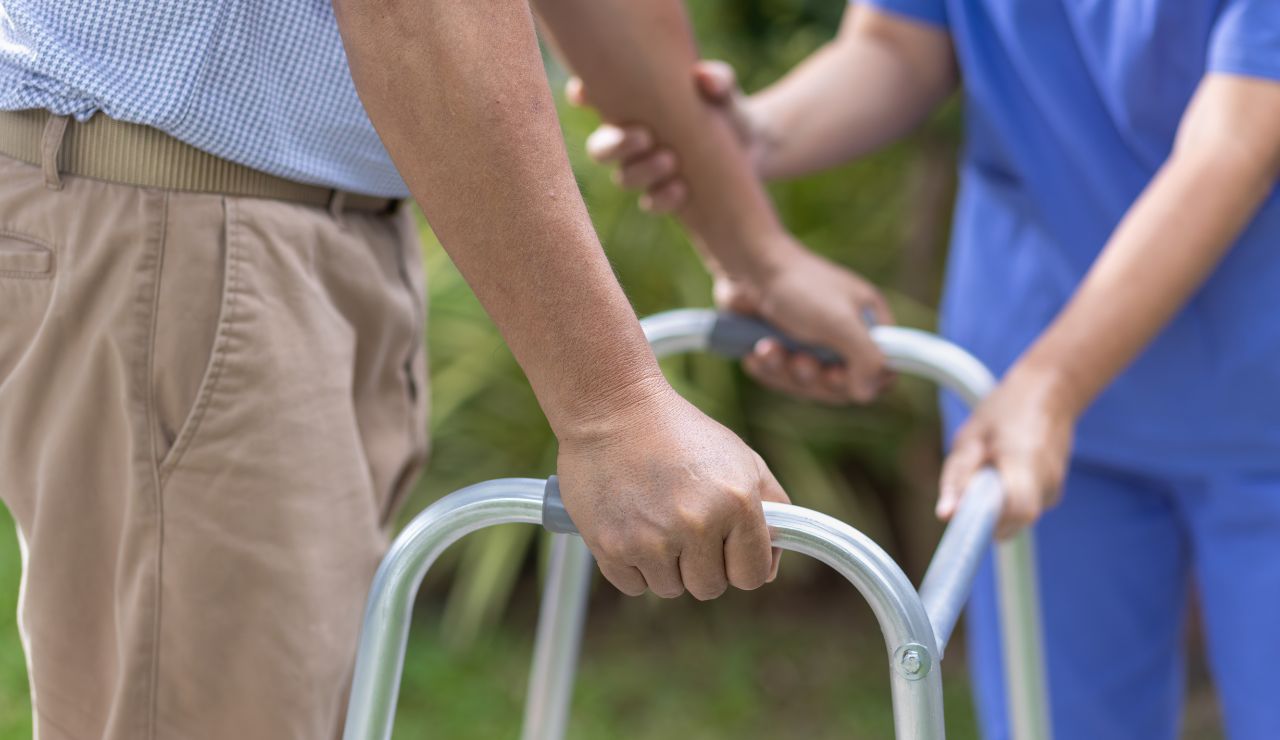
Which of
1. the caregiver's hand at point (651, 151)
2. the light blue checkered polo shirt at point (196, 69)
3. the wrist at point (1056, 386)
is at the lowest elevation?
the wrist at point (1056, 386)

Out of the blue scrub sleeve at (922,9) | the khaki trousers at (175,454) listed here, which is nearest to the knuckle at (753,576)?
the khaki trousers at (175,454)

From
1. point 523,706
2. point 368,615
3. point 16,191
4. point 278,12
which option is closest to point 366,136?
point 278,12

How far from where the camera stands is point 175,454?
3.03 feet

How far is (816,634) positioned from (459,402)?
36.3 inches

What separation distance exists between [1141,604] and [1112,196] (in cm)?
46

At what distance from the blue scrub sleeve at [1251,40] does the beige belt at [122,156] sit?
2.83 ft

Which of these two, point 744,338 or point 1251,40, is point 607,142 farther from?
point 1251,40

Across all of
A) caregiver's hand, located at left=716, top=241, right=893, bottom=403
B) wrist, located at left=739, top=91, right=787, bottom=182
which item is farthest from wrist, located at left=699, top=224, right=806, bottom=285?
wrist, located at left=739, top=91, right=787, bottom=182

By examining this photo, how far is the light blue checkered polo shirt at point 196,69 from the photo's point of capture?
88 cm

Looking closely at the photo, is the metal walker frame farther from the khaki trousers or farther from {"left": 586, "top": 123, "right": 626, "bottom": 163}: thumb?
{"left": 586, "top": 123, "right": 626, "bottom": 163}: thumb

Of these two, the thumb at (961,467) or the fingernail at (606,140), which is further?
the fingernail at (606,140)

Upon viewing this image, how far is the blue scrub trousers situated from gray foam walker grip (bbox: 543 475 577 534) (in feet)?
2.68

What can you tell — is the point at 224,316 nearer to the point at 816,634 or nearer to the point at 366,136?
the point at 366,136

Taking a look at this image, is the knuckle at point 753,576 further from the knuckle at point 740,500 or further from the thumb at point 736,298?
the thumb at point 736,298
